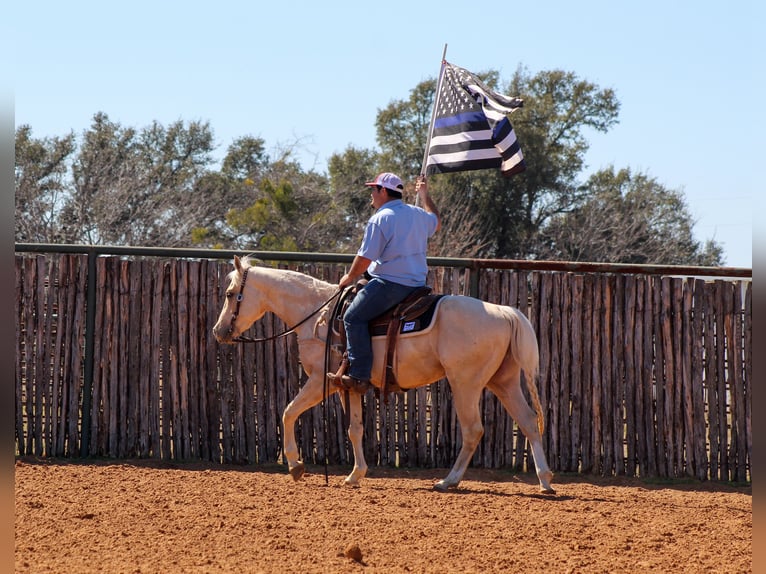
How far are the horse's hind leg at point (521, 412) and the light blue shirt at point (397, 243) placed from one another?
1228 mm

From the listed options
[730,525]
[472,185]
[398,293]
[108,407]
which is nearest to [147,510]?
[398,293]

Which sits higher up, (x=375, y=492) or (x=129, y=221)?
(x=129, y=221)

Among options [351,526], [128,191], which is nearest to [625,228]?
[128,191]

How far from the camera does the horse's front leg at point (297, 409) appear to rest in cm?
875

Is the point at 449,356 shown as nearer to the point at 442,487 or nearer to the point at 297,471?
the point at 442,487

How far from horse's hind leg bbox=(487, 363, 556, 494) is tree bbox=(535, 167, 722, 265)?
2137 centimetres

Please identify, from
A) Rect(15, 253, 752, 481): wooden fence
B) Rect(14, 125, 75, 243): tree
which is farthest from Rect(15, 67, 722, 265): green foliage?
Rect(15, 253, 752, 481): wooden fence

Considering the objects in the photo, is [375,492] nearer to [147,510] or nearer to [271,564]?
[147,510]

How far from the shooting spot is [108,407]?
10.5 metres

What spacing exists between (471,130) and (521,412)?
2.89 metres

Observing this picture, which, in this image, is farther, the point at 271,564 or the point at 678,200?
the point at 678,200

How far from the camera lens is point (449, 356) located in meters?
8.60

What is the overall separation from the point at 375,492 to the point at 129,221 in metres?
20.0

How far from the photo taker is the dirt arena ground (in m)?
5.86
